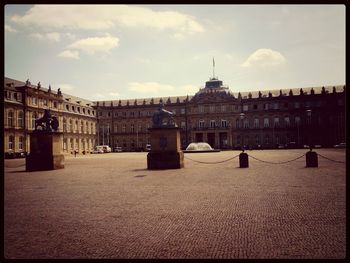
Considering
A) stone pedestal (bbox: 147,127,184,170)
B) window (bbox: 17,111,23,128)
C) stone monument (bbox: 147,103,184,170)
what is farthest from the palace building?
stone pedestal (bbox: 147,127,184,170)

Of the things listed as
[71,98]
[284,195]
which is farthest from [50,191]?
[71,98]

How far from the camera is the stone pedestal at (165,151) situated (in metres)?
21.1

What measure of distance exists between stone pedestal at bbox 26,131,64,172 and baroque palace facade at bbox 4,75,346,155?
4796 cm

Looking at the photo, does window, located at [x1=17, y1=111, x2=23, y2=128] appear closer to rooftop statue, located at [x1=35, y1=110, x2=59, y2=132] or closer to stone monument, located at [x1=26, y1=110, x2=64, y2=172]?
rooftop statue, located at [x1=35, y1=110, x2=59, y2=132]

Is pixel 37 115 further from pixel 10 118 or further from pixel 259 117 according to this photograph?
pixel 259 117

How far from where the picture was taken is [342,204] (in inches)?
332

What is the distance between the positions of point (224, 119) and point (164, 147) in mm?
63439

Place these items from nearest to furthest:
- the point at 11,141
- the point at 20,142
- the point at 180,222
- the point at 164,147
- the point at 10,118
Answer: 1. the point at 180,222
2. the point at 164,147
3. the point at 11,141
4. the point at 10,118
5. the point at 20,142

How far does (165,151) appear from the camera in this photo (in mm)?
21453

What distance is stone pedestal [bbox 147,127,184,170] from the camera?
832 inches

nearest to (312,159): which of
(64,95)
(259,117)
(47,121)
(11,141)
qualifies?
(47,121)

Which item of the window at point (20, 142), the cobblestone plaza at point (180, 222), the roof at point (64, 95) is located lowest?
the cobblestone plaza at point (180, 222)

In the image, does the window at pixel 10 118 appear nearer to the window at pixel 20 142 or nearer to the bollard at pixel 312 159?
the window at pixel 20 142

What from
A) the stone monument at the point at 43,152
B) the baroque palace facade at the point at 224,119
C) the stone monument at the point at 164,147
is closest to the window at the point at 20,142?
the baroque palace facade at the point at 224,119
